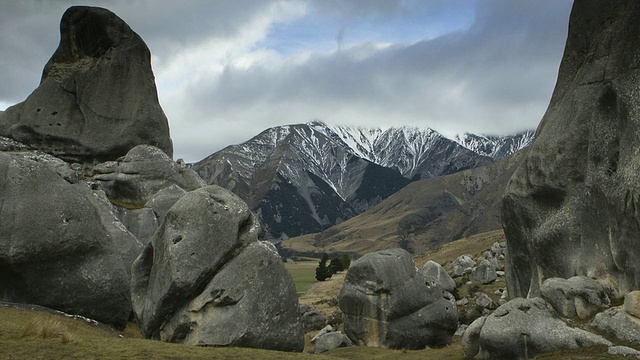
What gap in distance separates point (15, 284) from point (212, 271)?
9418 mm

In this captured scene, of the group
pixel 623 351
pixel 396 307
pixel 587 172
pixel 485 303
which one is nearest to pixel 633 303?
pixel 623 351

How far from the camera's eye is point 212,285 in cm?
2473

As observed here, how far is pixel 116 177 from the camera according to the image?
45125 mm

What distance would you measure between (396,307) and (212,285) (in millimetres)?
19620

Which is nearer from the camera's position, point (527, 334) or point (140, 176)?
point (527, 334)

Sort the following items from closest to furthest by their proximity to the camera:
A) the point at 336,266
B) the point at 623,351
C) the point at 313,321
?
the point at 623,351 < the point at 313,321 < the point at 336,266

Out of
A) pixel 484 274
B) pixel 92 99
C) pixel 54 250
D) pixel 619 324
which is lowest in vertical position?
pixel 484 274

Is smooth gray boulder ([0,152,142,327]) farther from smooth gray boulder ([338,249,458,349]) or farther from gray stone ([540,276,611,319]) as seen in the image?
gray stone ([540,276,611,319])

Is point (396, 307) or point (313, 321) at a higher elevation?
point (396, 307)

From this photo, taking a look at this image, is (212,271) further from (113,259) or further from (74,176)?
(74,176)

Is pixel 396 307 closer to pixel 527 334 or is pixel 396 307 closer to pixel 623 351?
pixel 527 334

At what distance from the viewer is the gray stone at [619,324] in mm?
21766

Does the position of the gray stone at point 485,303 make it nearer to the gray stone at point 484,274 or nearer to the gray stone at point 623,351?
the gray stone at point 484,274

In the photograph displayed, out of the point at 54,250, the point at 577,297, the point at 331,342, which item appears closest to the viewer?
the point at 577,297
